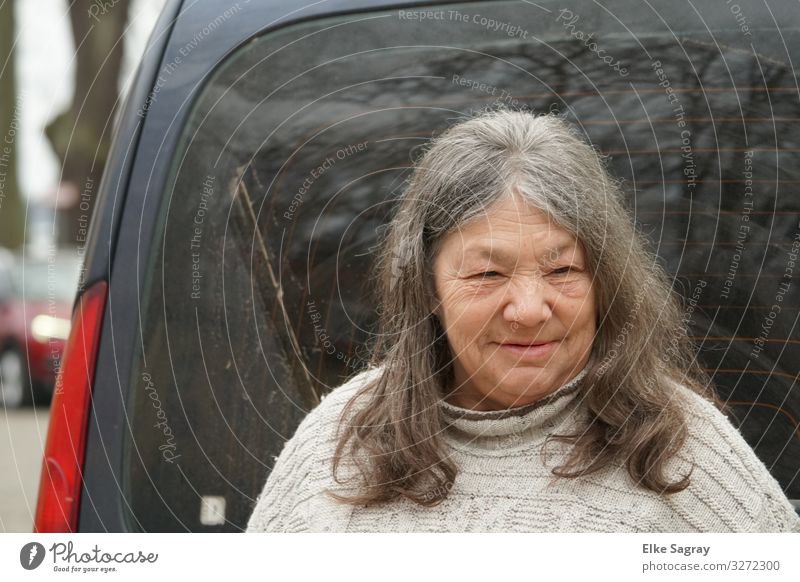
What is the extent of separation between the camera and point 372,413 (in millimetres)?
1596

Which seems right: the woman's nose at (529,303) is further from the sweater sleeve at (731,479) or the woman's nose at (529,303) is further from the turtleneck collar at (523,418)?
the sweater sleeve at (731,479)

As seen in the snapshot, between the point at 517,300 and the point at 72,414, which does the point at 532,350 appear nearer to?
the point at 517,300

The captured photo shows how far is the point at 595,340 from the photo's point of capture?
1.51 m

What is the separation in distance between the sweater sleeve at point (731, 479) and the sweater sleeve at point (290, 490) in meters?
0.56

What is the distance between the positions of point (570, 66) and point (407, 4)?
0.84 feet

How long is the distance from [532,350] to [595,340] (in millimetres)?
109

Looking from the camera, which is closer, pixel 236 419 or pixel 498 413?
pixel 498 413

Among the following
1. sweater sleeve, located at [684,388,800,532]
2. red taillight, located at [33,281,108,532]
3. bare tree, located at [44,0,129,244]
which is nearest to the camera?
sweater sleeve, located at [684,388,800,532]

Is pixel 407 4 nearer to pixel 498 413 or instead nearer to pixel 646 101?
pixel 646 101

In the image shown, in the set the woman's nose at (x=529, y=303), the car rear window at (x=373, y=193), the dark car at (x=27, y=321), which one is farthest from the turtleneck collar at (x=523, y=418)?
the dark car at (x=27, y=321)

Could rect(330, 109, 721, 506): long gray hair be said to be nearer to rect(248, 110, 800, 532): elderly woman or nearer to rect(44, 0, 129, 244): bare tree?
rect(248, 110, 800, 532): elderly woman

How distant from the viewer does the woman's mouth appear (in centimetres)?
146

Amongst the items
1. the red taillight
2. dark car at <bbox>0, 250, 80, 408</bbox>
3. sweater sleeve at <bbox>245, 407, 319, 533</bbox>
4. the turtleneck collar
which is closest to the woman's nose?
the turtleneck collar
